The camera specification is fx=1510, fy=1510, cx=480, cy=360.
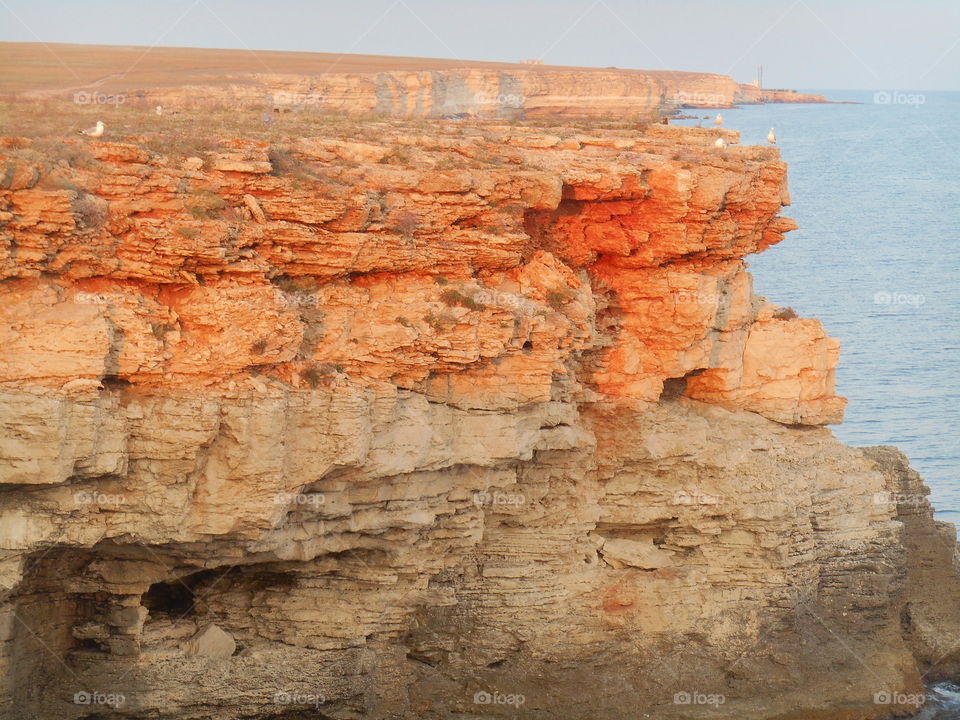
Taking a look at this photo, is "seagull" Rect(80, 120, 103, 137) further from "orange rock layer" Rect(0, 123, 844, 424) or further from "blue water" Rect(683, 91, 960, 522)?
Answer: "blue water" Rect(683, 91, 960, 522)

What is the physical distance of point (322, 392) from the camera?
25734mm

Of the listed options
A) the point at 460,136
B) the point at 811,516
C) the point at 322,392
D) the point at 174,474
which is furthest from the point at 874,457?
the point at 174,474

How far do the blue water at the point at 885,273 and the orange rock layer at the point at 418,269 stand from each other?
1257 centimetres

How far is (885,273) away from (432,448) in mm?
46731

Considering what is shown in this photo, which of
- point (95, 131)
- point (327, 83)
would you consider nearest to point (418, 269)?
point (95, 131)

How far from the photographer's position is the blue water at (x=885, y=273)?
5009 centimetres

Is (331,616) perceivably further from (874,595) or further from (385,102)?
(385,102)

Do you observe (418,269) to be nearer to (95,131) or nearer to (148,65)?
(95,131)

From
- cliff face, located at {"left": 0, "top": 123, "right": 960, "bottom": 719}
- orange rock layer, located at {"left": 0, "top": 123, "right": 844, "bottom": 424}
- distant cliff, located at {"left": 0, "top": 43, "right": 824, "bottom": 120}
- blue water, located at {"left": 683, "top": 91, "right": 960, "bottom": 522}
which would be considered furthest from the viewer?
blue water, located at {"left": 683, "top": 91, "right": 960, "bottom": 522}

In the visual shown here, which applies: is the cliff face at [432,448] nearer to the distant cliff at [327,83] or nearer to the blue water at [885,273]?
the distant cliff at [327,83]

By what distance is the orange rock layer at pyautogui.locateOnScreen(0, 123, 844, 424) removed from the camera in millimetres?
24188

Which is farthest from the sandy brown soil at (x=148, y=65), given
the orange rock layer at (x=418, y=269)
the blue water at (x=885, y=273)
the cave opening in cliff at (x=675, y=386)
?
the blue water at (x=885, y=273)

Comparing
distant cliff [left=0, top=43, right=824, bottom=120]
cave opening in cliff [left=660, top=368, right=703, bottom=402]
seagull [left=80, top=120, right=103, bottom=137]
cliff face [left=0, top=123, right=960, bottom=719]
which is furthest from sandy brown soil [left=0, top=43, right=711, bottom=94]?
cave opening in cliff [left=660, top=368, right=703, bottom=402]

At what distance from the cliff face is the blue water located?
12.7 metres
